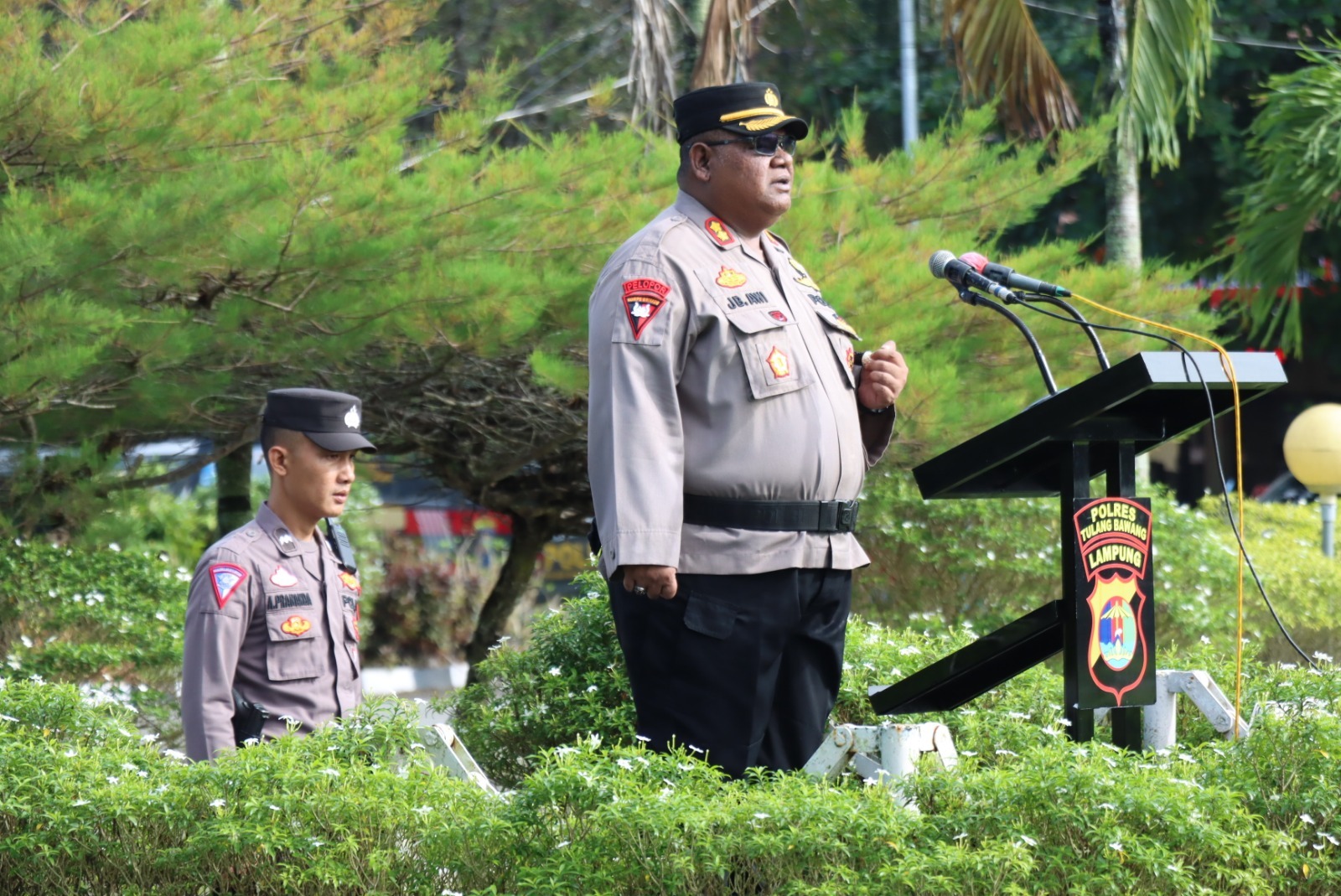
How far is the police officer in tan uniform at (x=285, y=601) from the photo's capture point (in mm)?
3525

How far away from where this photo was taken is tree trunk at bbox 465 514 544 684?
8.45m

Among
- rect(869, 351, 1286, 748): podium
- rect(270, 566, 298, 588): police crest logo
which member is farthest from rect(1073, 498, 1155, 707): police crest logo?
rect(270, 566, 298, 588): police crest logo

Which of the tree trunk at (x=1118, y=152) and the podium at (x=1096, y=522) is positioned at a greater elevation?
the tree trunk at (x=1118, y=152)

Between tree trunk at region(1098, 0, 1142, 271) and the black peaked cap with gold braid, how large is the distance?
264 inches

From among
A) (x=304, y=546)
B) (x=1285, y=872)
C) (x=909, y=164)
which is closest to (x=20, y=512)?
(x=304, y=546)

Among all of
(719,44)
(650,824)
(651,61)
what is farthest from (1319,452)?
(650,824)

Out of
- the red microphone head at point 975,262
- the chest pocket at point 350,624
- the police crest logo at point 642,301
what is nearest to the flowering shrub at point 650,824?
the chest pocket at point 350,624

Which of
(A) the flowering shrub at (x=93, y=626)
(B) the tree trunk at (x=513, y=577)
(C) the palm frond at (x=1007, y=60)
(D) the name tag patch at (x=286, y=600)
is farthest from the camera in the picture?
(C) the palm frond at (x=1007, y=60)

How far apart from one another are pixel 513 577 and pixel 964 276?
545 cm

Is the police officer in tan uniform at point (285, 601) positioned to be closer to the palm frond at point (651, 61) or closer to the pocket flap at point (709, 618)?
the pocket flap at point (709, 618)

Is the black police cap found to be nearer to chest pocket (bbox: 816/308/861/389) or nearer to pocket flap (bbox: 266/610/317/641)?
pocket flap (bbox: 266/610/317/641)

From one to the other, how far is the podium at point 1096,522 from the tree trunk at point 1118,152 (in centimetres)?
675

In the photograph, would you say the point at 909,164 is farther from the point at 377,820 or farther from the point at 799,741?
the point at 377,820

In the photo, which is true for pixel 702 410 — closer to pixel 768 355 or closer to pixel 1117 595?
pixel 768 355
